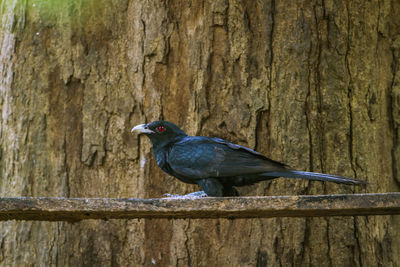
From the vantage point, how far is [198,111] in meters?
3.90

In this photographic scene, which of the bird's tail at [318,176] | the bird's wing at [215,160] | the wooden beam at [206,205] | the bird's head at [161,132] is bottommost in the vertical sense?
the wooden beam at [206,205]

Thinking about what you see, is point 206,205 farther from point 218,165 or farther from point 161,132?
point 161,132

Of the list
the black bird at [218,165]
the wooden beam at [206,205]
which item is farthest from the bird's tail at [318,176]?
the wooden beam at [206,205]

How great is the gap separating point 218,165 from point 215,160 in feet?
0.12

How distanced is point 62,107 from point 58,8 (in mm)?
767

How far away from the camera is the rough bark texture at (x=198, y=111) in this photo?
3.73 m

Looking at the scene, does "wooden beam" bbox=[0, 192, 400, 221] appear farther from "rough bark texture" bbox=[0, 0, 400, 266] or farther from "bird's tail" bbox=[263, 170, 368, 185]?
"rough bark texture" bbox=[0, 0, 400, 266]

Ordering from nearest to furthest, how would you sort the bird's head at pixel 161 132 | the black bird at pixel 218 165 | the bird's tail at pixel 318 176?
the bird's tail at pixel 318 176
the black bird at pixel 218 165
the bird's head at pixel 161 132

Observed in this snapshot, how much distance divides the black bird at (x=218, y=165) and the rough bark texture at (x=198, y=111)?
19.8 inches

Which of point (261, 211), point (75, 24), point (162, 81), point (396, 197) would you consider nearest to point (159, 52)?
point (162, 81)

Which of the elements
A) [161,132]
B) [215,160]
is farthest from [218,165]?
[161,132]

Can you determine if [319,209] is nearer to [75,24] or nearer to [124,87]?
[124,87]

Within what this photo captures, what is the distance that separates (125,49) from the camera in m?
4.09

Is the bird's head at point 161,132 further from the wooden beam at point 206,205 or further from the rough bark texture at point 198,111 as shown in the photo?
the wooden beam at point 206,205
